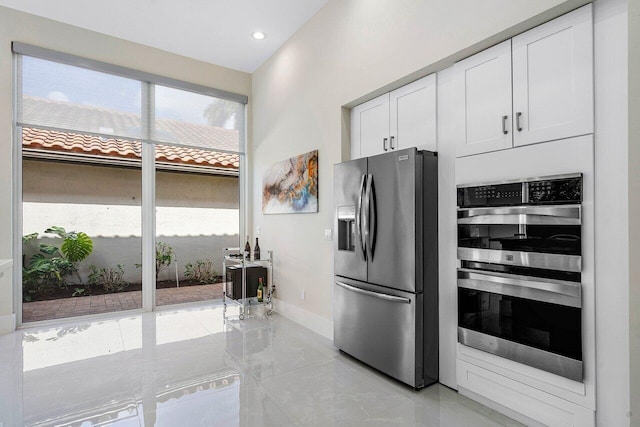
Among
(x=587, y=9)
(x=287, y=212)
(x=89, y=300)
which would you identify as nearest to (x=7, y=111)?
(x=89, y=300)

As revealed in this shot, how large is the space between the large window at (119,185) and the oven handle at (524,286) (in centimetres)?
391

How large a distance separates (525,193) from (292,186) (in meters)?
2.78

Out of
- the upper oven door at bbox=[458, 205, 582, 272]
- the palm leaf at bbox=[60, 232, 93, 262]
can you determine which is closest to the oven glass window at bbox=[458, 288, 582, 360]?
the upper oven door at bbox=[458, 205, 582, 272]

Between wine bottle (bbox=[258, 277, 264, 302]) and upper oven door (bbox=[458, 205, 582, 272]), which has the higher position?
upper oven door (bbox=[458, 205, 582, 272])

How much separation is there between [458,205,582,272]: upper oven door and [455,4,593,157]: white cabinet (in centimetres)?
42

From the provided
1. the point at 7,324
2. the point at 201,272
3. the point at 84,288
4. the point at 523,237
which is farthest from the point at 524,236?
the point at 7,324

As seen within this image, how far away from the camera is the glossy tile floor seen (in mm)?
2172

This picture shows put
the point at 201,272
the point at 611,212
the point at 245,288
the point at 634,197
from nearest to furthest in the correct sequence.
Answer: the point at 634,197 → the point at 611,212 → the point at 245,288 → the point at 201,272

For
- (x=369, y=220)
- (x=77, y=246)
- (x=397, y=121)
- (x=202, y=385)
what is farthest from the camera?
(x=77, y=246)

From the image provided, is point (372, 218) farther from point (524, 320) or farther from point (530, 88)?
point (530, 88)

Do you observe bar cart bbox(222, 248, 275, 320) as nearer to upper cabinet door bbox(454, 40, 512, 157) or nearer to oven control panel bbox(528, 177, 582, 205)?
upper cabinet door bbox(454, 40, 512, 157)

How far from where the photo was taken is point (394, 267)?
106 inches

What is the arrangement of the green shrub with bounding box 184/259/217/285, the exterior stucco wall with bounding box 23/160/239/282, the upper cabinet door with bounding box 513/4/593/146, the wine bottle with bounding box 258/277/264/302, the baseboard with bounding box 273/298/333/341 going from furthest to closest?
the green shrub with bounding box 184/259/217/285 < the wine bottle with bounding box 258/277/264/302 < the exterior stucco wall with bounding box 23/160/239/282 < the baseboard with bounding box 273/298/333/341 < the upper cabinet door with bounding box 513/4/593/146

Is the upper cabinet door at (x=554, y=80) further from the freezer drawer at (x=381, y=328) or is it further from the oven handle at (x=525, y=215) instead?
the freezer drawer at (x=381, y=328)
